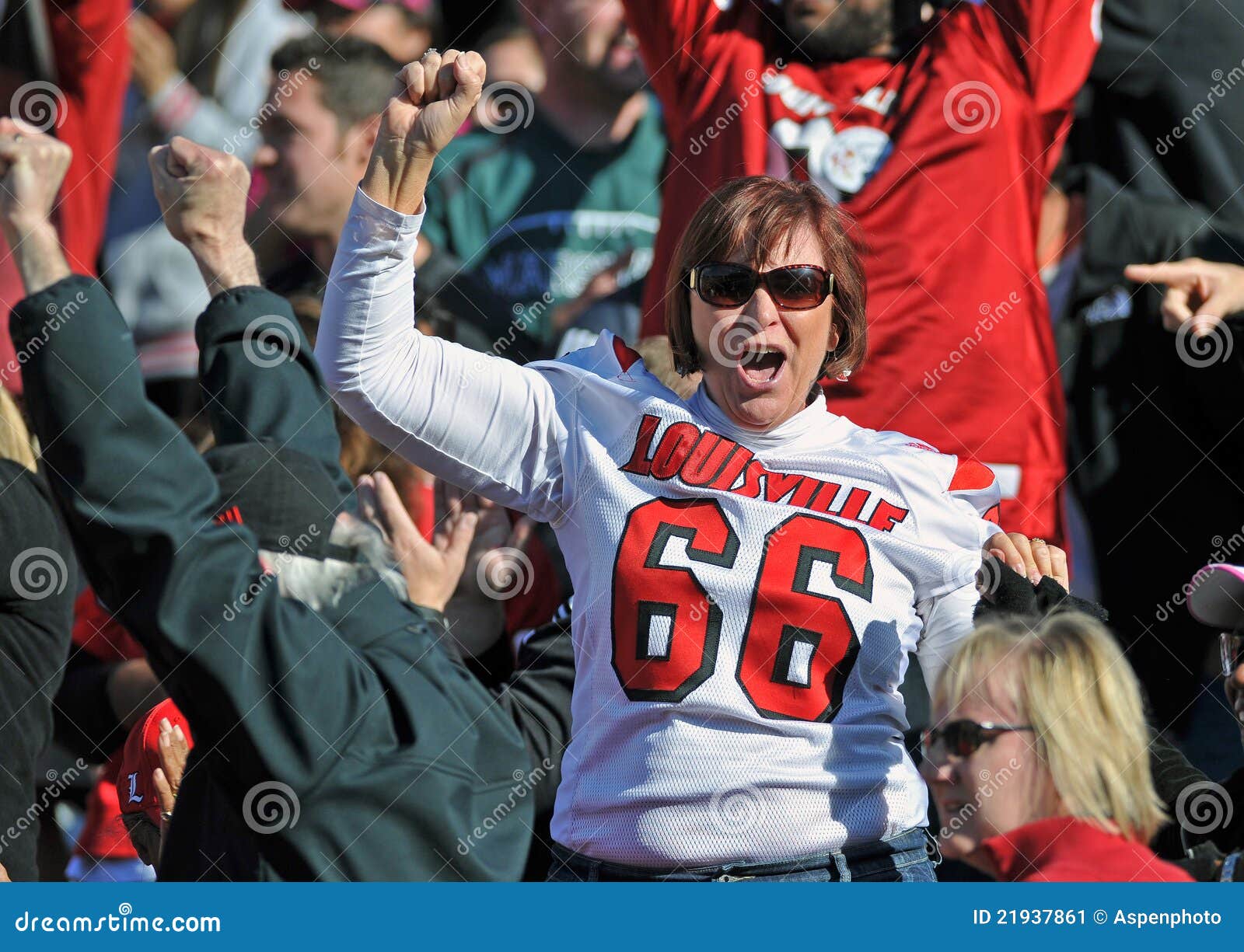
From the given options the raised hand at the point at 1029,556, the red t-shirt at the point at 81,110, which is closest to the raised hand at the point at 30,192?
the red t-shirt at the point at 81,110

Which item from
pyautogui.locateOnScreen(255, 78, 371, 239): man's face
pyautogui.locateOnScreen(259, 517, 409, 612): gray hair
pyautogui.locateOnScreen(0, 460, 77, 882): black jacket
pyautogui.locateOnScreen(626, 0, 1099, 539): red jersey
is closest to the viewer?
pyautogui.locateOnScreen(259, 517, 409, 612): gray hair

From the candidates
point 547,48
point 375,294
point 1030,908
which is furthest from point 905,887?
point 547,48

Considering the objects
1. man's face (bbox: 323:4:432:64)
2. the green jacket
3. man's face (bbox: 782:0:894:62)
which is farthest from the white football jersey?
man's face (bbox: 323:4:432:64)

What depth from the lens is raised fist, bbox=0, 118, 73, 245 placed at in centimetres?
290

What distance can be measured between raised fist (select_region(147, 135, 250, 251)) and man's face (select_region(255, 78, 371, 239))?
1.08 meters

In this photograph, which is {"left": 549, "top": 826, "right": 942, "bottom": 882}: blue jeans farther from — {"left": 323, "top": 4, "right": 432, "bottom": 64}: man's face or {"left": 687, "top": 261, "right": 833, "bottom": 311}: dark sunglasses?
{"left": 323, "top": 4, "right": 432, "bottom": 64}: man's face

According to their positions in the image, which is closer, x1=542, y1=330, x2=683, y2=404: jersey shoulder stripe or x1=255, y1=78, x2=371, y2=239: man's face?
x1=542, y1=330, x2=683, y2=404: jersey shoulder stripe

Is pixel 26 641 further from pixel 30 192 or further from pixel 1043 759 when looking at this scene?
pixel 1043 759

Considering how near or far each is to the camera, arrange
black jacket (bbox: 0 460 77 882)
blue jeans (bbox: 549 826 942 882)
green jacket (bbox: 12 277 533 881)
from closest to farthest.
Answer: blue jeans (bbox: 549 826 942 882) < green jacket (bbox: 12 277 533 881) < black jacket (bbox: 0 460 77 882)

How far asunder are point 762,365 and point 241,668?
1.06 m

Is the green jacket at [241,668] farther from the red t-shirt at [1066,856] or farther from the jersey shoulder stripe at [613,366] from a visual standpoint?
the red t-shirt at [1066,856]

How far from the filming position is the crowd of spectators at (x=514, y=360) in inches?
96.0

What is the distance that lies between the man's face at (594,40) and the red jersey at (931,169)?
0.26 m

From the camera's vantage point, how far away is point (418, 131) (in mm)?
1946
